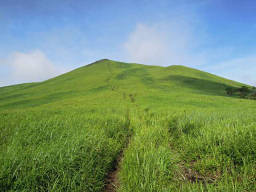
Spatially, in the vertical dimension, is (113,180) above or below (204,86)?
below

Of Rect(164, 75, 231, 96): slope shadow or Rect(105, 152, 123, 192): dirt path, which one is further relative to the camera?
Rect(164, 75, 231, 96): slope shadow

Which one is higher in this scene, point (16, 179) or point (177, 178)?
point (16, 179)

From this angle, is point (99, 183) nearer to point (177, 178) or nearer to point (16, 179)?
point (16, 179)

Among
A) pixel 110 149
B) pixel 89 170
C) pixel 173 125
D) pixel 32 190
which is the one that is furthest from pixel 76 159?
pixel 173 125

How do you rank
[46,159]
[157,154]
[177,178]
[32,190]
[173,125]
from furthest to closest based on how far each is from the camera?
[173,125] → [157,154] → [177,178] → [46,159] → [32,190]

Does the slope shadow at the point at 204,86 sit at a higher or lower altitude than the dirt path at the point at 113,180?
higher

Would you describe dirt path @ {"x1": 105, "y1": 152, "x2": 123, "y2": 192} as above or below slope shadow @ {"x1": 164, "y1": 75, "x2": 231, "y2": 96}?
below

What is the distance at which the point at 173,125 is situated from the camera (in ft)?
18.0

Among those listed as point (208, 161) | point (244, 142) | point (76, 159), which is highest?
point (244, 142)

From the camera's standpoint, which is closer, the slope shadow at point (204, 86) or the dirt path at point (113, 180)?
the dirt path at point (113, 180)

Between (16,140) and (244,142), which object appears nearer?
(244,142)

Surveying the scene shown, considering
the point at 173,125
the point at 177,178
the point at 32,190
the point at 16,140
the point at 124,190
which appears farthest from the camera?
the point at 173,125

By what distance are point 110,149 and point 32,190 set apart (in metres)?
1.79

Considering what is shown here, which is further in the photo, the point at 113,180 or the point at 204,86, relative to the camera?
the point at 204,86
